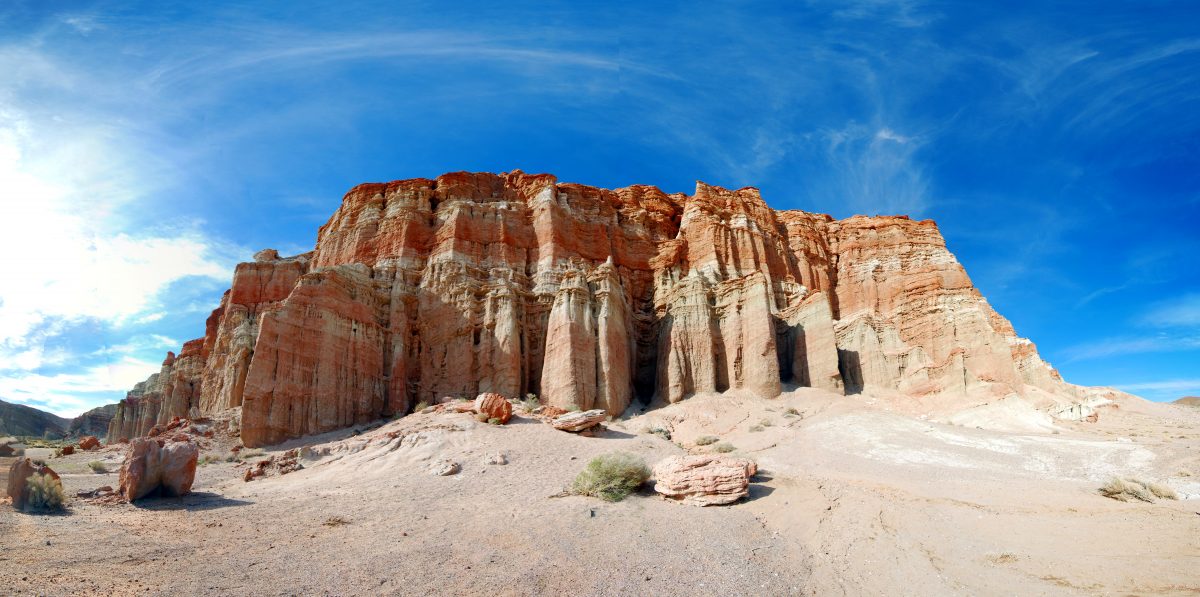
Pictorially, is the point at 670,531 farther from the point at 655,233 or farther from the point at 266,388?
the point at 655,233

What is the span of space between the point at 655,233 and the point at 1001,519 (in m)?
42.2

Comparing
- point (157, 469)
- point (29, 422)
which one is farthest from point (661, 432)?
point (29, 422)

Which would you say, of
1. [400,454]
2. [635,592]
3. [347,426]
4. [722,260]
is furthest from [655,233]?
[635,592]

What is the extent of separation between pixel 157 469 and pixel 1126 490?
24423 mm

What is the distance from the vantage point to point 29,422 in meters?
79.4

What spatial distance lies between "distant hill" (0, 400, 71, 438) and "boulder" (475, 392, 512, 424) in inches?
3116

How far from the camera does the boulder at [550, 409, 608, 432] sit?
77.4 feet

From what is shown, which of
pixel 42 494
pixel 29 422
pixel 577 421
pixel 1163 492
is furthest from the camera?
pixel 29 422

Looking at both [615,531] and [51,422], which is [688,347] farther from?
[51,422]

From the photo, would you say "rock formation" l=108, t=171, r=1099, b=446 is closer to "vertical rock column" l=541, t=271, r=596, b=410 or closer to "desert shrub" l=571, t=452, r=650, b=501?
"vertical rock column" l=541, t=271, r=596, b=410

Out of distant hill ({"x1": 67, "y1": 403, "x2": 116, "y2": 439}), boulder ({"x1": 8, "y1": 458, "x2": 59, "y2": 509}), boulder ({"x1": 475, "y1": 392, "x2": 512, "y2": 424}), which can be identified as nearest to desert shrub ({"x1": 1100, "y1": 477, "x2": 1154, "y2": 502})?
boulder ({"x1": 475, "y1": 392, "x2": 512, "y2": 424})

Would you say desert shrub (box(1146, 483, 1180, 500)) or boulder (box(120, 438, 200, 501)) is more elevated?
boulder (box(120, 438, 200, 501))

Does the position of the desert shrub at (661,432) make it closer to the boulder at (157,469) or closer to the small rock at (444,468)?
the small rock at (444,468)

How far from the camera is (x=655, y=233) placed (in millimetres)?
53500
